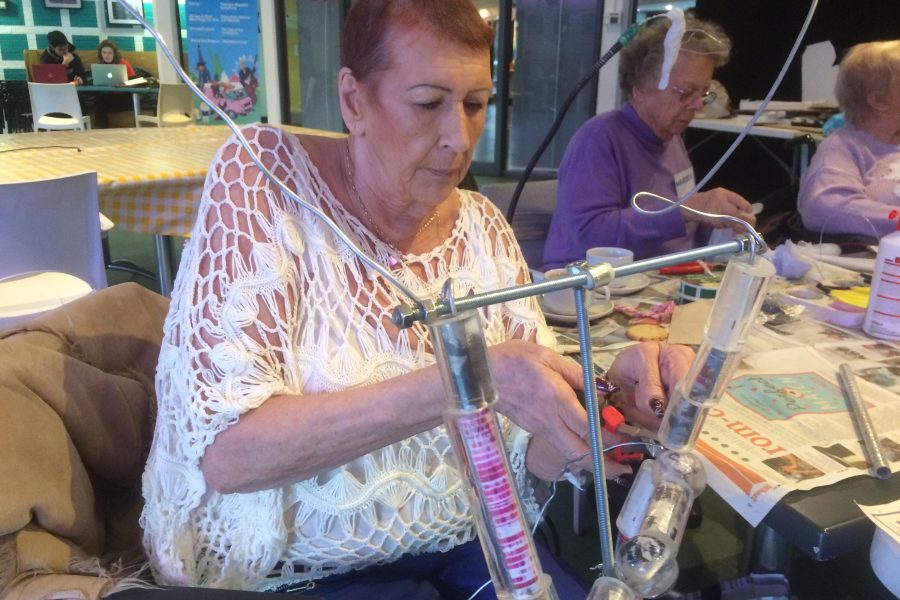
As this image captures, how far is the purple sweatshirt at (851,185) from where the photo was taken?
7.56 feet

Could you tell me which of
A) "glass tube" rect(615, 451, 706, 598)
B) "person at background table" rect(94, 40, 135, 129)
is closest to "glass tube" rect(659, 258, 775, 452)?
"glass tube" rect(615, 451, 706, 598)

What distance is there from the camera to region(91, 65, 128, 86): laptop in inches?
287

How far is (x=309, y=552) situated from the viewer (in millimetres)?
882

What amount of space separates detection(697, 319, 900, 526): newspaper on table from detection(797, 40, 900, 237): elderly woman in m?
1.31

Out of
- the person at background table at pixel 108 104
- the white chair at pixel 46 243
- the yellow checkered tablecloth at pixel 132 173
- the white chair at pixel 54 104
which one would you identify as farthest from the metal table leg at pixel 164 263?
the person at background table at pixel 108 104

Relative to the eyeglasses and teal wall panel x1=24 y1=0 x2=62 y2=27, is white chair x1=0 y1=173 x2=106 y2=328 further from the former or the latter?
teal wall panel x1=24 y1=0 x2=62 y2=27

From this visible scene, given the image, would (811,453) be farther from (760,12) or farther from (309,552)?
(760,12)

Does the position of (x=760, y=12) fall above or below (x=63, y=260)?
above

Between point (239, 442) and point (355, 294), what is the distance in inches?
9.9

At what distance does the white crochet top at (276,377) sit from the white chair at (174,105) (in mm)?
5010

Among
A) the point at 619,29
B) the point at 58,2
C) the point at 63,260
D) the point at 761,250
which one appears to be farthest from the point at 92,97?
the point at 761,250

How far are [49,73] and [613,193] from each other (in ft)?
22.6

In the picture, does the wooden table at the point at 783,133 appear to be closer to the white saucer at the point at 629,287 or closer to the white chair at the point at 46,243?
the white saucer at the point at 629,287

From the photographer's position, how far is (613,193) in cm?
202
